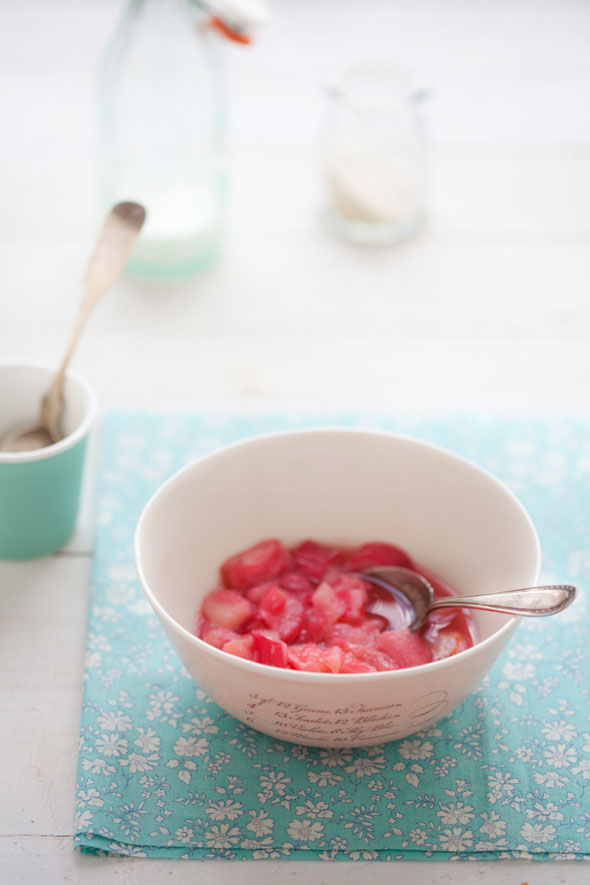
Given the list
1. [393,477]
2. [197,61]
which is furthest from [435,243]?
[393,477]

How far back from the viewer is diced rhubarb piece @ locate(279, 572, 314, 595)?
848 mm

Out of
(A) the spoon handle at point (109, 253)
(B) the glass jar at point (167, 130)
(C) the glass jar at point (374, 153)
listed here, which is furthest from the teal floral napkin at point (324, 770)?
(C) the glass jar at point (374, 153)

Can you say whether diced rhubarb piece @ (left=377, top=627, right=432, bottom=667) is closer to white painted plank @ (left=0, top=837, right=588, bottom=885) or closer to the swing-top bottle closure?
white painted plank @ (left=0, top=837, right=588, bottom=885)

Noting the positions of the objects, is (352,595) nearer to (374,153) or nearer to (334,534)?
(334,534)

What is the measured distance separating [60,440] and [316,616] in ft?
1.04

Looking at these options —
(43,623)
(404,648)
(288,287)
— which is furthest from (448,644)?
(288,287)

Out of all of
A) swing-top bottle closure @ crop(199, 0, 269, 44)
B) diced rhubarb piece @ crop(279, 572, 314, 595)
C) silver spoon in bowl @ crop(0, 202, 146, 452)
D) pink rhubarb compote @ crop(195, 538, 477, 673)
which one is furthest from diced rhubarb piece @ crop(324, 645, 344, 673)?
swing-top bottle closure @ crop(199, 0, 269, 44)

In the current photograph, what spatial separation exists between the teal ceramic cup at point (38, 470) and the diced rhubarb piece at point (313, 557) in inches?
8.6

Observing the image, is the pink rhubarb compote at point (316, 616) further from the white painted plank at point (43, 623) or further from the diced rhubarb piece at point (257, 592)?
the white painted plank at point (43, 623)

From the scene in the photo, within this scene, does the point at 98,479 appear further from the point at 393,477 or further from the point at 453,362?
the point at 453,362

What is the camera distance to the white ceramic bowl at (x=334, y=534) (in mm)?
677

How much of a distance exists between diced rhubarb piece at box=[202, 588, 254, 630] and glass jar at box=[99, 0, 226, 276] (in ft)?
2.07

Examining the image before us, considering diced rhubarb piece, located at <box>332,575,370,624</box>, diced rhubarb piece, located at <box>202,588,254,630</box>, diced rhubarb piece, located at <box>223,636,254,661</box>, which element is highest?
diced rhubarb piece, located at <box>223,636,254,661</box>

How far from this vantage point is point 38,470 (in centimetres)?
88
